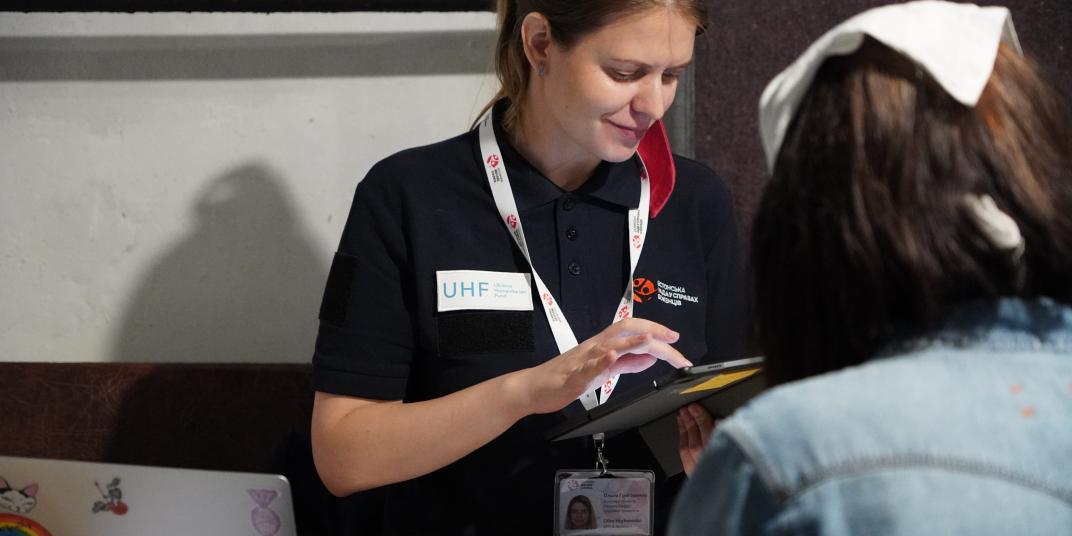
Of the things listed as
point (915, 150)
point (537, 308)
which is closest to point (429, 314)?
point (537, 308)

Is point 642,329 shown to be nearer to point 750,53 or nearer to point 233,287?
point 750,53

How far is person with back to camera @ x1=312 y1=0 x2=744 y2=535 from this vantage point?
1332 mm

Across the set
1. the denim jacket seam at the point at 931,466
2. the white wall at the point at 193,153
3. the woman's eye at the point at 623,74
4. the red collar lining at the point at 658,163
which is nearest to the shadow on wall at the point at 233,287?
the white wall at the point at 193,153

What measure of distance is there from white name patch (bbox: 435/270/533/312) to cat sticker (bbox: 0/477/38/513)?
0.52 meters

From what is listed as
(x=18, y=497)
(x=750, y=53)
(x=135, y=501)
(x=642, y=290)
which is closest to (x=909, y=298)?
(x=642, y=290)

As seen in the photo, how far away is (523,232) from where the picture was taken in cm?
143

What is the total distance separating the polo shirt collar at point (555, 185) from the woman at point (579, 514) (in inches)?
15.0

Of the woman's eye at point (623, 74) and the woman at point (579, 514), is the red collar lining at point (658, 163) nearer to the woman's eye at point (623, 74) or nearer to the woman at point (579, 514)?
the woman's eye at point (623, 74)

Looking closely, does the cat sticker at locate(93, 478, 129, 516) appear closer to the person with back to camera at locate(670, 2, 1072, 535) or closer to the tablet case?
the tablet case

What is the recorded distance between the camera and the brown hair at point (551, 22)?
1.33 metres

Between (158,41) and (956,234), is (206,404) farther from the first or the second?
(956,234)

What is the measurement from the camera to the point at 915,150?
63 cm

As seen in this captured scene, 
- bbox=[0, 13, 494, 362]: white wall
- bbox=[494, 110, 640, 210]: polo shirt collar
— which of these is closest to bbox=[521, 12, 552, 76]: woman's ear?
bbox=[494, 110, 640, 210]: polo shirt collar

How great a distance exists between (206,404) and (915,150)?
1529mm
